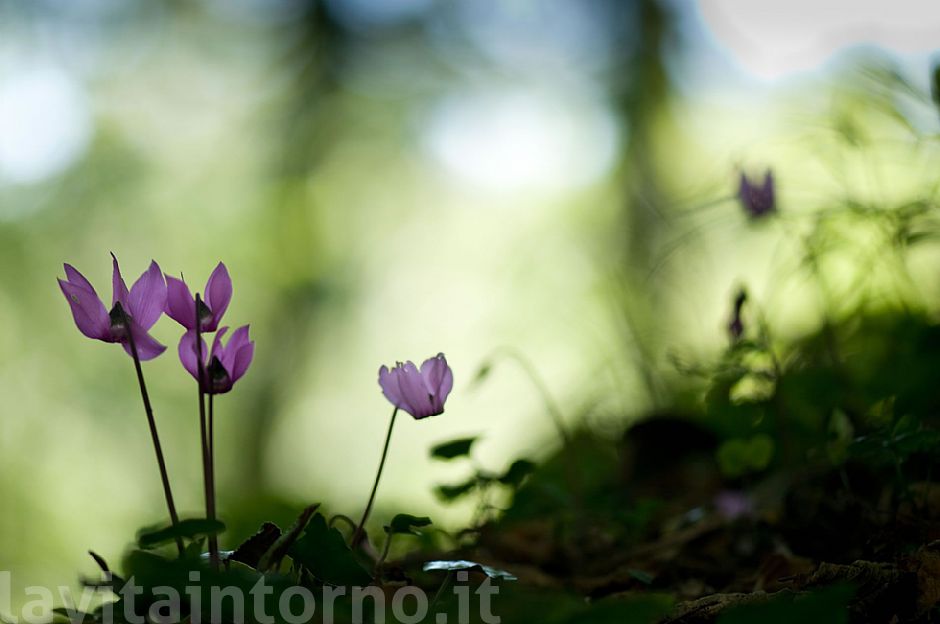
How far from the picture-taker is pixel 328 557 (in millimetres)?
678

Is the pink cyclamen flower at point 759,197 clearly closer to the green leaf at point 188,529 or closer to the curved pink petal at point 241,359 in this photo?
the curved pink petal at point 241,359

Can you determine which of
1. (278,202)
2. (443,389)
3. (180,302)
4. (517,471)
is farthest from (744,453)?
(278,202)

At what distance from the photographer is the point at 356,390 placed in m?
9.96

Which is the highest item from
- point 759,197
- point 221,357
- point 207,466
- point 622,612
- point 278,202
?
point 278,202

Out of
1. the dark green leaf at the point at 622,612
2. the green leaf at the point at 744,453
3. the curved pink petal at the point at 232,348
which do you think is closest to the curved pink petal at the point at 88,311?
the curved pink petal at the point at 232,348

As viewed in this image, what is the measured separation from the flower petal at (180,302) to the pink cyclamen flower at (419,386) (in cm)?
18

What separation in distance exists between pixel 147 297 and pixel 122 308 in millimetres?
25

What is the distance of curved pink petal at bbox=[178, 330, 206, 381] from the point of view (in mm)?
752

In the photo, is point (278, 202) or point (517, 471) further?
point (278, 202)

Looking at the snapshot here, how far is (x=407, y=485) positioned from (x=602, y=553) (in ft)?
23.6

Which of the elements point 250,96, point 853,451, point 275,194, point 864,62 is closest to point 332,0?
point 250,96

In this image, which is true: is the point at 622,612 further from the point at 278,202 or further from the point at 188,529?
the point at 278,202

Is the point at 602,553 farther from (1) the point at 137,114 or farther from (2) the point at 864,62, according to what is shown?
(1) the point at 137,114

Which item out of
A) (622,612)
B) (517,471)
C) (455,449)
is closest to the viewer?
(622,612)
